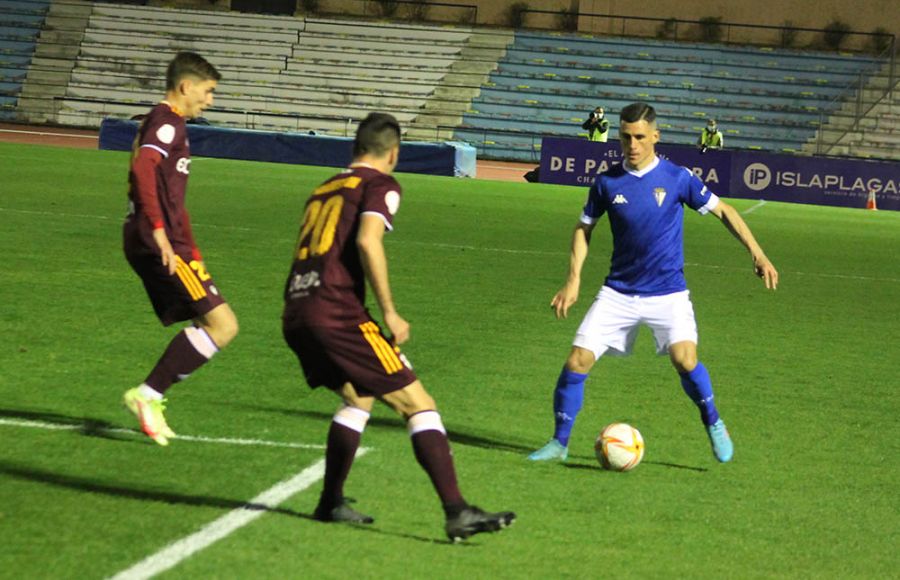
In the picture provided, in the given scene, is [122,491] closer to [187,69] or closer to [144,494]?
[144,494]

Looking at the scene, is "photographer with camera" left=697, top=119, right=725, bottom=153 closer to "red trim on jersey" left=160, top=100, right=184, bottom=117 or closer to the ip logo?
the ip logo

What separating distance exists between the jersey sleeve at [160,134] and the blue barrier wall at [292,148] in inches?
1029

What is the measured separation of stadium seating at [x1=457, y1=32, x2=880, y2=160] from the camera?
44375mm

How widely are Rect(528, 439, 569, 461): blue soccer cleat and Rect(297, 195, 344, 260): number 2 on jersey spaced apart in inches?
90.8

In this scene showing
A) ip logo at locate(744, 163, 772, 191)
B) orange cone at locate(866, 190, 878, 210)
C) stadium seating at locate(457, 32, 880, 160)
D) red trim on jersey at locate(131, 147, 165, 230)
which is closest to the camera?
red trim on jersey at locate(131, 147, 165, 230)

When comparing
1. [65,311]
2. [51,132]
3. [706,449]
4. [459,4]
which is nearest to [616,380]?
[706,449]

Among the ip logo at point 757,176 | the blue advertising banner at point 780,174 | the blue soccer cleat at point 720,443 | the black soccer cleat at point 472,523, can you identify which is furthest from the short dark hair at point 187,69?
the ip logo at point 757,176

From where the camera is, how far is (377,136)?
593 centimetres

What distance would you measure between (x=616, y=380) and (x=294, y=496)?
4338mm

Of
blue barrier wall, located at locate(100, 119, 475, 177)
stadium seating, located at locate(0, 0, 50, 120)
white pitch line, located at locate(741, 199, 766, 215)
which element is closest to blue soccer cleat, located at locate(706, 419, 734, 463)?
white pitch line, located at locate(741, 199, 766, 215)

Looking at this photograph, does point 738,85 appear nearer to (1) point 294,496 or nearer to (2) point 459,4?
(2) point 459,4

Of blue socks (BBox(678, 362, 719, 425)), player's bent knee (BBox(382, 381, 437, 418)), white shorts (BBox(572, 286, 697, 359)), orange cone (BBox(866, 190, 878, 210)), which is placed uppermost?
orange cone (BBox(866, 190, 878, 210))

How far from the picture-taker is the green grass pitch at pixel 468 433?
5957mm

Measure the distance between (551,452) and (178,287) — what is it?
219 centimetres
